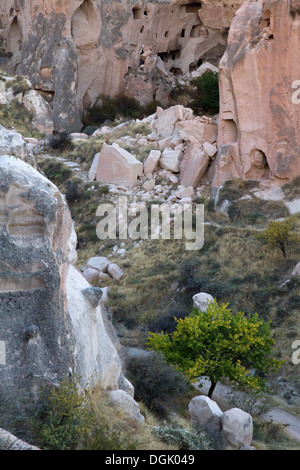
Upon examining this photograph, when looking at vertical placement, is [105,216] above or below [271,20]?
below

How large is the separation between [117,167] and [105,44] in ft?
37.6

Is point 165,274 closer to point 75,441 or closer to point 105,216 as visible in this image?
point 105,216

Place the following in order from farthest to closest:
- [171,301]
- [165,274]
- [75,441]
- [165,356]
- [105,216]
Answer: [105,216], [165,274], [171,301], [165,356], [75,441]

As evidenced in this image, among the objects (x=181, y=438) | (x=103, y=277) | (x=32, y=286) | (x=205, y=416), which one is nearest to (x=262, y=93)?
(x=103, y=277)

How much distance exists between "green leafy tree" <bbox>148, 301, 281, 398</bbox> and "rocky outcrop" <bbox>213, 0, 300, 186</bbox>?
9.87m

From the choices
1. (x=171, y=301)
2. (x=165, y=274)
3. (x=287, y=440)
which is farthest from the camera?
(x=165, y=274)

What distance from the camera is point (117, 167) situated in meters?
21.7

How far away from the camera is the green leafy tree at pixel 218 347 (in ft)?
31.3

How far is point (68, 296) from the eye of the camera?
254 inches

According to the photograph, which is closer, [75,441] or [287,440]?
[75,441]

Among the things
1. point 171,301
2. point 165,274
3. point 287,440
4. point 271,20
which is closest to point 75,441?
point 287,440

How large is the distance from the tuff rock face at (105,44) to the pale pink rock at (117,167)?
642cm

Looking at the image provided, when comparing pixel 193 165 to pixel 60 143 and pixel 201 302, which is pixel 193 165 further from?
pixel 201 302
